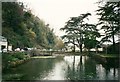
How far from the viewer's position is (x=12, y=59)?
3729 mm

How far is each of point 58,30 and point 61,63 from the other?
484 mm

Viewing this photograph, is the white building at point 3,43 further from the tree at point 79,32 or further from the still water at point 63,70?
the tree at point 79,32

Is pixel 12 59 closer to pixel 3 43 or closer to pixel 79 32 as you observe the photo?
pixel 3 43

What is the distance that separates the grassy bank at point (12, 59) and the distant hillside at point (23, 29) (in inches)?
5.0

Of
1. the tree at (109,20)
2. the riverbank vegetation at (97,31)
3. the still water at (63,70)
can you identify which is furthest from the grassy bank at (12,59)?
the tree at (109,20)

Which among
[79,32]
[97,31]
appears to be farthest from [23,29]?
[97,31]

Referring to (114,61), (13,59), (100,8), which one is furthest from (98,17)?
(13,59)

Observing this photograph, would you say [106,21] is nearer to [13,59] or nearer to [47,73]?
[47,73]

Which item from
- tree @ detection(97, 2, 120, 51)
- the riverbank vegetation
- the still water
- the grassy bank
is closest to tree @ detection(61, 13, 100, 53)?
the riverbank vegetation

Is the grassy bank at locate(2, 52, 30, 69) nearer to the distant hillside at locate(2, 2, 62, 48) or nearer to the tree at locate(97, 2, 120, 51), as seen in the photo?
the distant hillside at locate(2, 2, 62, 48)

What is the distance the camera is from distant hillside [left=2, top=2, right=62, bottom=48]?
12.2ft

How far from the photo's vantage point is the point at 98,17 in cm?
379

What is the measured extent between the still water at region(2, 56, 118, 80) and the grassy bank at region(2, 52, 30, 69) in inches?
2.6

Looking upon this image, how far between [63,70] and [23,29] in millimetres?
823
